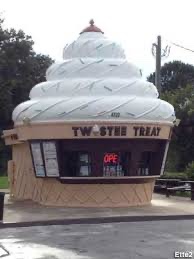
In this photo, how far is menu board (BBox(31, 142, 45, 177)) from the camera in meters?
18.7

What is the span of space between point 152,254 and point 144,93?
380 inches

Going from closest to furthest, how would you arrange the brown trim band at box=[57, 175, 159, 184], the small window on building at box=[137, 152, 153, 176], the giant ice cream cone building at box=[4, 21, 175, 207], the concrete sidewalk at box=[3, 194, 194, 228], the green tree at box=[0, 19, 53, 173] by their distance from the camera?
1. the concrete sidewalk at box=[3, 194, 194, 228]
2. the giant ice cream cone building at box=[4, 21, 175, 207]
3. the brown trim band at box=[57, 175, 159, 184]
4. the small window on building at box=[137, 152, 153, 176]
5. the green tree at box=[0, 19, 53, 173]

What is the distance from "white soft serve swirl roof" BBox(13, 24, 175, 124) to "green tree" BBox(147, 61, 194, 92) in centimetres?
5067

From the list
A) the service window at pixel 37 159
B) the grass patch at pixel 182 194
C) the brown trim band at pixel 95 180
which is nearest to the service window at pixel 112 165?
the brown trim band at pixel 95 180

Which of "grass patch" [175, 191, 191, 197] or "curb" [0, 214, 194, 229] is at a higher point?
"curb" [0, 214, 194, 229]

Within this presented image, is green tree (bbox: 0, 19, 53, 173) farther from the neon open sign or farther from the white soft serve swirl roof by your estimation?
the neon open sign

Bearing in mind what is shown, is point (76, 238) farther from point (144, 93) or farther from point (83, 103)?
point (144, 93)

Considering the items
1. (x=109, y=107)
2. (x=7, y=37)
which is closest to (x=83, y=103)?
(x=109, y=107)

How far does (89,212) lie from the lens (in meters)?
16.8

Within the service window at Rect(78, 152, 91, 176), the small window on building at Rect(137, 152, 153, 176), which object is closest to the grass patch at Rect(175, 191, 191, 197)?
the small window on building at Rect(137, 152, 153, 176)

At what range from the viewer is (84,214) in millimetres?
16297

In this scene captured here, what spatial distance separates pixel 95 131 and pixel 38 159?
236 cm

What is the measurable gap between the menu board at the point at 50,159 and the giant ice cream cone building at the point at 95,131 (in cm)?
3

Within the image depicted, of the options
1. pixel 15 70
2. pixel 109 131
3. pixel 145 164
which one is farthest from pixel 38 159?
pixel 15 70
